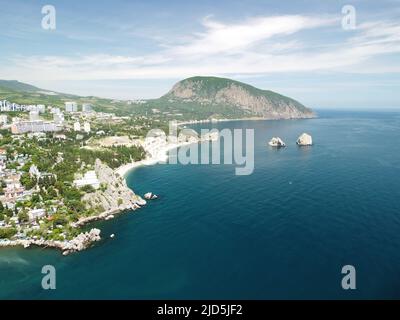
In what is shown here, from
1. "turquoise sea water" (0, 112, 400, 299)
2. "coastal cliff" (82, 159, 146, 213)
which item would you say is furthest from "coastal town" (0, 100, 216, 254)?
"turquoise sea water" (0, 112, 400, 299)

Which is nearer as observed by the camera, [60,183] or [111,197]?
[111,197]

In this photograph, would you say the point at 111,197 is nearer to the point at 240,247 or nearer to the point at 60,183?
the point at 60,183

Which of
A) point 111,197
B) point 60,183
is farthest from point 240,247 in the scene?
point 60,183

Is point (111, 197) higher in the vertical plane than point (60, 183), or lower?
lower

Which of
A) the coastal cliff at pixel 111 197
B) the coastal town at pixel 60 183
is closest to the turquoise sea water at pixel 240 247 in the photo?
the coastal town at pixel 60 183

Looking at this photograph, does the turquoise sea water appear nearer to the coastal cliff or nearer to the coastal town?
the coastal town

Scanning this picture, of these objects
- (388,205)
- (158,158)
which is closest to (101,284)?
(388,205)
